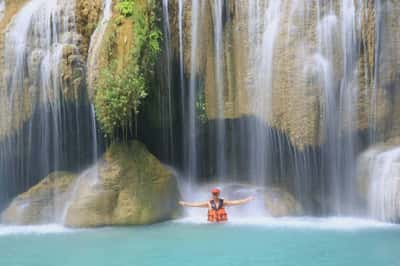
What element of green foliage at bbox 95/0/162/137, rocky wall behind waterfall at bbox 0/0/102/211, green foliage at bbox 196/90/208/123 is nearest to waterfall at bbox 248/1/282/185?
green foliage at bbox 196/90/208/123

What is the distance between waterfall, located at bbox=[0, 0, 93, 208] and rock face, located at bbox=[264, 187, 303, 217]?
14.0 ft

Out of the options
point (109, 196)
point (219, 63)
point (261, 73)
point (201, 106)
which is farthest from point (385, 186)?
point (109, 196)

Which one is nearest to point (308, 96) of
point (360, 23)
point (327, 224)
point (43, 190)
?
point (360, 23)

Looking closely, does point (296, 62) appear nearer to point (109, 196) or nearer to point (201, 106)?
point (201, 106)

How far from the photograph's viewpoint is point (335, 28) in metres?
11.9

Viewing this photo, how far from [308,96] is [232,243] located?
425 centimetres

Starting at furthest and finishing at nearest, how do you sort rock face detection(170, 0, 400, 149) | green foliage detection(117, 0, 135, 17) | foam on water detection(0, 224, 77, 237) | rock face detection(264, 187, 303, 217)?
green foliage detection(117, 0, 135, 17), rock face detection(170, 0, 400, 149), rock face detection(264, 187, 303, 217), foam on water detection(0, 224, 77, 237)

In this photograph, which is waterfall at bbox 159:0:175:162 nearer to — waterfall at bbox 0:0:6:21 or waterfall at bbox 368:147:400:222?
waterfall at bbox 0:0:6:21

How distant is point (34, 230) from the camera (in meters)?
10.9

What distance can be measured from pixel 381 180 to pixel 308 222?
5.60ft

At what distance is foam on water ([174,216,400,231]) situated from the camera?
10.2 m

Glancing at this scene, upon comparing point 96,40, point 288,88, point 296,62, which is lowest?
point 288,88

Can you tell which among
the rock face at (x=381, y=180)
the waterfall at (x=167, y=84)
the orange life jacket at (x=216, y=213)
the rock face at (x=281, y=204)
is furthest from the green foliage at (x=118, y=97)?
the rock face at (x=381, y=180)

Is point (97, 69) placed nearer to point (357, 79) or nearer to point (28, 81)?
point (28, 81)
